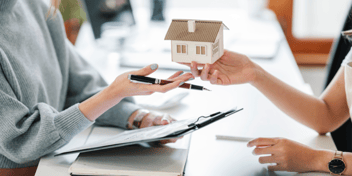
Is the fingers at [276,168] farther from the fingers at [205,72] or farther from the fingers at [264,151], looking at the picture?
the fingers at [205,72]

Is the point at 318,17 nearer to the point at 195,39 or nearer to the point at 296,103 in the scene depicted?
the point at 296,103

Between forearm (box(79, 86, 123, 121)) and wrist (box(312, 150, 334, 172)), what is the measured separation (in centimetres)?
49

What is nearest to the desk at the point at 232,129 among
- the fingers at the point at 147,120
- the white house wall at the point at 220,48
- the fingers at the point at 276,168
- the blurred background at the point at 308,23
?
the fingers at the point at 276,168

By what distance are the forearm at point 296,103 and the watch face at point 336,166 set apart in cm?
19

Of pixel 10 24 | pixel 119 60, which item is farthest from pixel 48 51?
pixel 119 60

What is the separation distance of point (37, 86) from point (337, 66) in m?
1.10

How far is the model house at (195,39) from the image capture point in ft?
2.61

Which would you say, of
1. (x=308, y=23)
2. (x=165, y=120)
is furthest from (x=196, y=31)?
(x=308, y=23)

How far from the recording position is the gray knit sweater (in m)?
0.80

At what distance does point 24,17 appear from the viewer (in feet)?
3.23

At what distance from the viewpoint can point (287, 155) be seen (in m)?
0.80

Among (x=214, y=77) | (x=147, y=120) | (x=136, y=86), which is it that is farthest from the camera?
(x=147, y=120)

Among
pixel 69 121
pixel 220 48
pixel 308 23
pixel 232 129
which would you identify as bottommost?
pixel 308 23

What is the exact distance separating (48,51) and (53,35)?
67 millimetres
